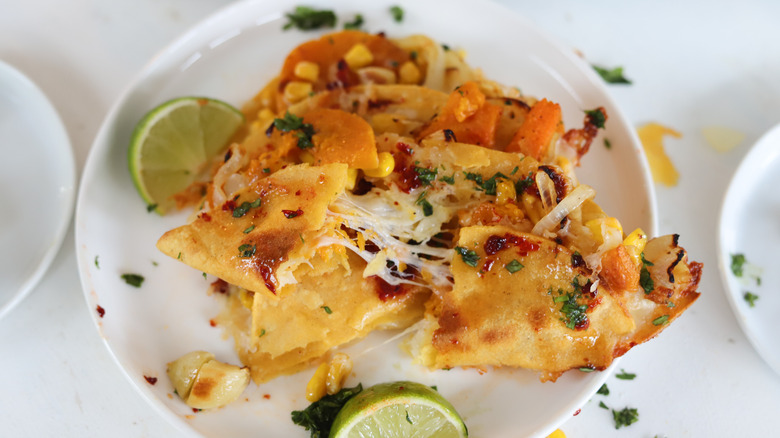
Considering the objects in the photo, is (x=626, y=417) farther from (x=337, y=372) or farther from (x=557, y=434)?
(x=337, y=372)

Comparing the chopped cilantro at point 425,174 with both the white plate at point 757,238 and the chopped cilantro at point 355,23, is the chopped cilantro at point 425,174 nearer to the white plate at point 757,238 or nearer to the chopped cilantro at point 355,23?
the chopped cilantro at point 355,23

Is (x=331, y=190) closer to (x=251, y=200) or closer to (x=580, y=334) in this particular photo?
(x=251, y=200)

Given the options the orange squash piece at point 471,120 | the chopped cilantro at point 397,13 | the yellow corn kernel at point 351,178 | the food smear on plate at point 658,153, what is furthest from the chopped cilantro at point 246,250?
the food smear on plate at point 658,153

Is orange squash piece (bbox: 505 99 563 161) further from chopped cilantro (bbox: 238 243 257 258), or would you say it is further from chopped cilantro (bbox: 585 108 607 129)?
chopped cilantro (bbox: 238 243 257 258)

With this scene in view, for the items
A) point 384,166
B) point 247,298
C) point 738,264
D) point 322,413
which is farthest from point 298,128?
point 738,264

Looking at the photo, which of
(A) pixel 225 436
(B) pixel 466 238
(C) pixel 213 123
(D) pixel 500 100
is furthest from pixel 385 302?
(C) pixel 213 123

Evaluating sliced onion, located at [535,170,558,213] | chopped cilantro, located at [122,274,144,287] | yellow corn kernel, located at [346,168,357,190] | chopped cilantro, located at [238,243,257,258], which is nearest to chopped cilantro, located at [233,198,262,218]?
chopped cilantro, located at [238,243,257,258]

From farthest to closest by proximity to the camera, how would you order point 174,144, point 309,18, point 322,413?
point 309,18 < point 174,144 < point 322,413
